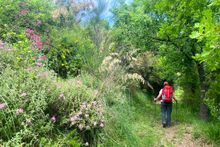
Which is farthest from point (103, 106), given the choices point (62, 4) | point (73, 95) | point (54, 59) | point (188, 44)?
point (62, 4)

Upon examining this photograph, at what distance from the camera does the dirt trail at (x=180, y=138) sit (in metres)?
5.67

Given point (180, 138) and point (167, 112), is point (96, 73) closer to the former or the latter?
point (180, 138)

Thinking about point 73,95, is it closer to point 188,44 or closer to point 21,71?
point 21,71

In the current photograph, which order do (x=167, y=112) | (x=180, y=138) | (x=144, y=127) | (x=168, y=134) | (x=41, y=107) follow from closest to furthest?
(x=41, y=107) → (x=180, y=138) → (x=144, y=127) → (x=168, y=134) → (x=167, y=112)

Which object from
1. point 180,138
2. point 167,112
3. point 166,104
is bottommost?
point 180,138

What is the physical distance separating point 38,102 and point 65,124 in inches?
25.6

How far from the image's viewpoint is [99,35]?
7453 mm

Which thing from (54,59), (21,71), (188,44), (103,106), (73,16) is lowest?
(103,106)

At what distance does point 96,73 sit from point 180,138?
2.83 m

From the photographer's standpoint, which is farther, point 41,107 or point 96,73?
point 96,73

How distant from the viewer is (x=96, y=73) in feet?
18.7

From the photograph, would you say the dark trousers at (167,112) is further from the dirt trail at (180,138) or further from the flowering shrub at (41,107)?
the flowering shrub at (41,107)

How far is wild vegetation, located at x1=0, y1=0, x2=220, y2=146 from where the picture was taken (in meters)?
3.20

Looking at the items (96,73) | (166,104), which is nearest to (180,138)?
(166,104)
